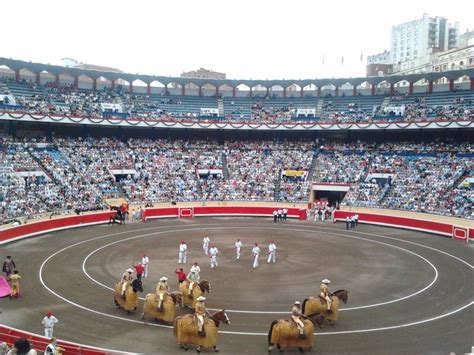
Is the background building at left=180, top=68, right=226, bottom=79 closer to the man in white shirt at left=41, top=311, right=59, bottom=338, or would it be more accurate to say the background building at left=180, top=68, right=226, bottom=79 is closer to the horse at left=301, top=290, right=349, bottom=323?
the horse at left=301, top=290, right=349, bottom=323

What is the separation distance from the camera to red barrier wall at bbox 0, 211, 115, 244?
105 feet

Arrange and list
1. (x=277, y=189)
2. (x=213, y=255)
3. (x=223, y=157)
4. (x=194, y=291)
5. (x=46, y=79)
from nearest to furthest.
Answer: (x=194, y=291)
(x=213, y=255)
(x=277, y=189)
(x=223, y=157)
(x=46, y=79)

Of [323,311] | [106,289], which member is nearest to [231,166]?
[106,289]

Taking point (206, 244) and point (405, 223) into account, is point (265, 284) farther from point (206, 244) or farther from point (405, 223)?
point (405, 223)

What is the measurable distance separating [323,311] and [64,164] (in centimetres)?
4156

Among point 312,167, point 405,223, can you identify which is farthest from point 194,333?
point 312,167

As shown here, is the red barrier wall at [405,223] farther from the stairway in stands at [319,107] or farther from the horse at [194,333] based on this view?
the horse at [194,333]

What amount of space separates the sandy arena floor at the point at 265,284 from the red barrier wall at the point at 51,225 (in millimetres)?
1074

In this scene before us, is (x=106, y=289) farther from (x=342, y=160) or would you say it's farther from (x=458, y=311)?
(x=342, y=160)

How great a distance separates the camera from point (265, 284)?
22.2 metres

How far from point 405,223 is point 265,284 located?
22.3m

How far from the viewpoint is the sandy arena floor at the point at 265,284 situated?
52.0ft

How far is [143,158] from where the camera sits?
57.3 m

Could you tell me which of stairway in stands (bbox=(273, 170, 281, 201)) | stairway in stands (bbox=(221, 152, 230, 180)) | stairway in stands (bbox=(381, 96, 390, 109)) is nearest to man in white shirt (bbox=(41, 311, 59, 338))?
stairway in stands (bbox=(273, 170, 281, 201))
